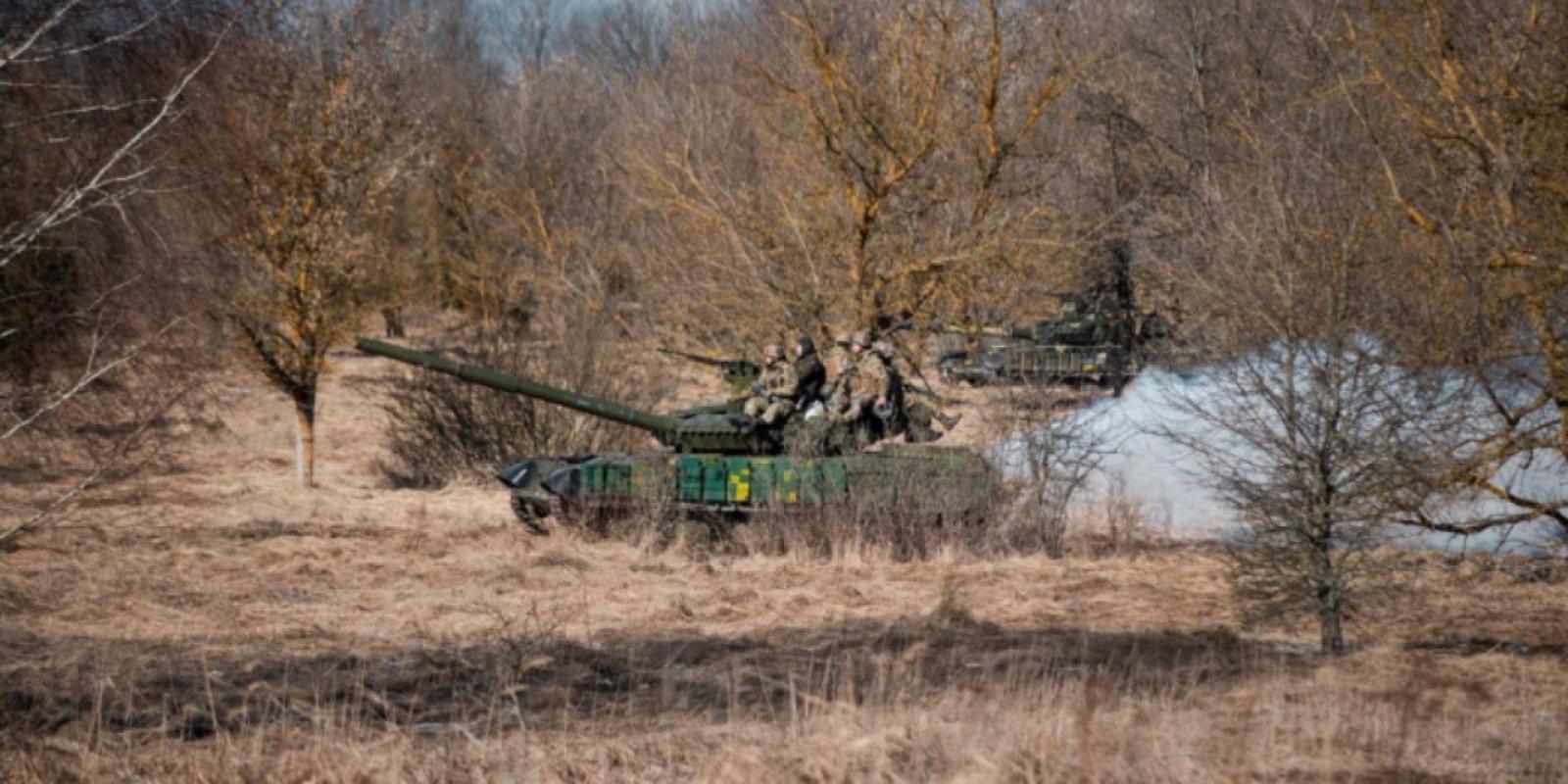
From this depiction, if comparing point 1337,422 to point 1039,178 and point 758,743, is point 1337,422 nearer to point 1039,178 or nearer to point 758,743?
point 758,743

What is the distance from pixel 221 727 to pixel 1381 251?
931 cm

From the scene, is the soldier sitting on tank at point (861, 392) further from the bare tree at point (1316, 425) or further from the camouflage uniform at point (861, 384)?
the bare tree at point (1316, 425)

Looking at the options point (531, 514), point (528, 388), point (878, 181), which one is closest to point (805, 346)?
point (528, 388)

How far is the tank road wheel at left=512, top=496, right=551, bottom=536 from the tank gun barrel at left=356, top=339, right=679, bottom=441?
1.06 meters

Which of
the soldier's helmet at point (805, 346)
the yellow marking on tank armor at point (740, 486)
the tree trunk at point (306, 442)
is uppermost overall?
the soldier's helmet at point (805, 346)

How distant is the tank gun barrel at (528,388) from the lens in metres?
15.0

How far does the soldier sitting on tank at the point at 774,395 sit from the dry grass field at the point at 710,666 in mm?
1425

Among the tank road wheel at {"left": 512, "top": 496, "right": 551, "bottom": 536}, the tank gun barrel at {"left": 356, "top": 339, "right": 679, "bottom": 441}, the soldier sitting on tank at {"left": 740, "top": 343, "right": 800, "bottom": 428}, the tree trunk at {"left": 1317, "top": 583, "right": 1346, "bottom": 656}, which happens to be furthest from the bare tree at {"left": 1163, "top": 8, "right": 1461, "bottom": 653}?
the tank road wheel at {"left": 512, "top": 496, "right": 551, "bottom": 536}

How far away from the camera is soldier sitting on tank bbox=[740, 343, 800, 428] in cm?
1448

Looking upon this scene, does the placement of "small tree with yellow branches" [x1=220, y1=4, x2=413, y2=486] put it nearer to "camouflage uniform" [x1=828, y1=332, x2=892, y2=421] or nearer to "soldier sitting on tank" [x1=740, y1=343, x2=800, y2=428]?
"soldier sitting on tank" [x1=740, y1=343, x2=800, y2=428]

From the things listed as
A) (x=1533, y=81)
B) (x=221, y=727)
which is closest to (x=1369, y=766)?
(x=221, y=727)

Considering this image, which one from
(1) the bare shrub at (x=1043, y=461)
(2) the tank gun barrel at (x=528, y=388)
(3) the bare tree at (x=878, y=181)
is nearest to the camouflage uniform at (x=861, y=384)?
(1) the bare shrub at (x=1043, y=461)

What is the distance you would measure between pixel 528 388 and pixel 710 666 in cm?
679

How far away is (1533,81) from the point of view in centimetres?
1143
